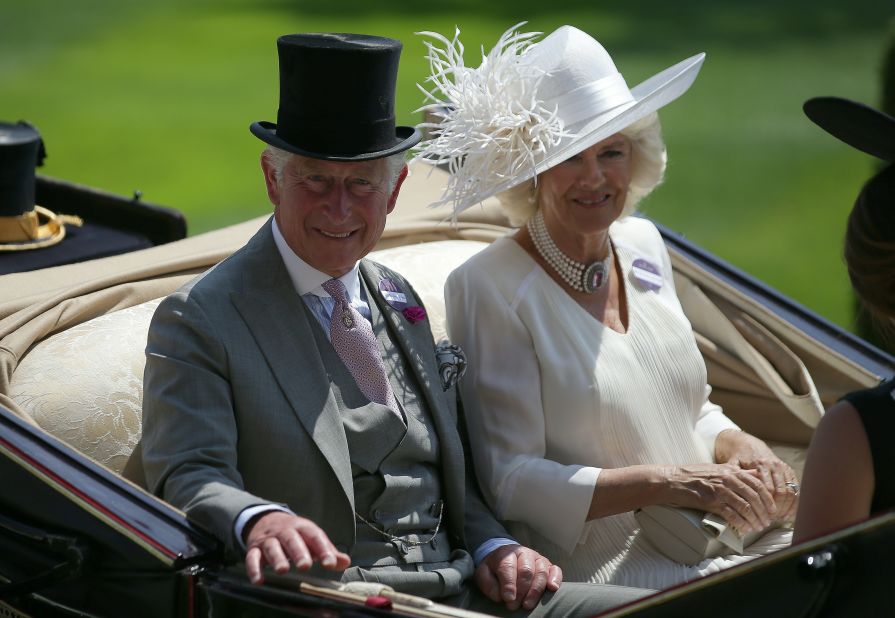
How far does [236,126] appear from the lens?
10461mm

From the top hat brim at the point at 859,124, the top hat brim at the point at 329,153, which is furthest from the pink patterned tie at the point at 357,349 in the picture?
the top hat brim at the point at 859,124

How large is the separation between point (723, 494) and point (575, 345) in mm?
410

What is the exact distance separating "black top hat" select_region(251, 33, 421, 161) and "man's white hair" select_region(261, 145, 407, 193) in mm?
31

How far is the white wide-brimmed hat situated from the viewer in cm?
271

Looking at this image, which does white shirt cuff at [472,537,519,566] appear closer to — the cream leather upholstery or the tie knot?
the tie knot

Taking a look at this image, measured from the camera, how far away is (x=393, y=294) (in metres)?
2.56

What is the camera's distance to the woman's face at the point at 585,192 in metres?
2.74

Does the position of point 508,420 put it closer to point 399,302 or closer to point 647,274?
point 399,302

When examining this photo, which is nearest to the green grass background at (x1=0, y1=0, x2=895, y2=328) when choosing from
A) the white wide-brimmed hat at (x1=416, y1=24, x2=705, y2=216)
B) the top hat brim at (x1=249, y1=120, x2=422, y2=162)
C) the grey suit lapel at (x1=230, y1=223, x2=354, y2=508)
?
the white wide-brimmed hat at (x1=416, y1=24, x2=705, y2=216)

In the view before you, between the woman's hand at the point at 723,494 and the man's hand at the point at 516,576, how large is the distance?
324 mm

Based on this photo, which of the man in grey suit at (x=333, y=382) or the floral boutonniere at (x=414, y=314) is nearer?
the man in grey suit at (x=333, y=382)

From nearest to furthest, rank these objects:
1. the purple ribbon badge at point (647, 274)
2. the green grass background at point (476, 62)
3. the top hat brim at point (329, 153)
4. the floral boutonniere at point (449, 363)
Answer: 1. the top hat brim at point (329, 153)
2. the floral boutonniere at point (449, 363)
3. the purple ribbon badge at point (647, 274)
4. the green grass background at point (476, 62)

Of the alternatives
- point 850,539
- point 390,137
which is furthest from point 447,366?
point 850,539

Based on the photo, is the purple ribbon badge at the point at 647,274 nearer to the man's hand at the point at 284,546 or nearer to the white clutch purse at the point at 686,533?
the white clutch purse at the point at 686,533
